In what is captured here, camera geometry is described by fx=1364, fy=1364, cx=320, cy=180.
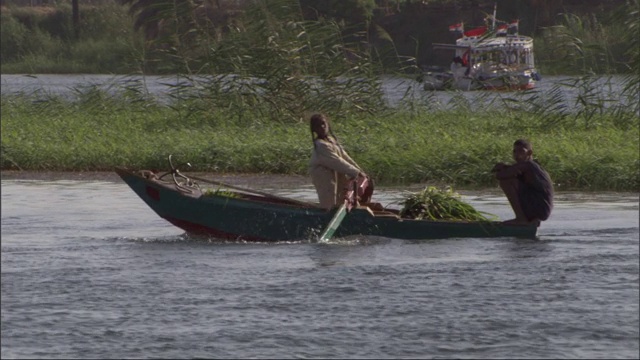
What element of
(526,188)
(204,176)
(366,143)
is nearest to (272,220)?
(526,188)

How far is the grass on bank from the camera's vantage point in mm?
17250

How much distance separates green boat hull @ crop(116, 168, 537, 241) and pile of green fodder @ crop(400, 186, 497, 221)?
0.29m

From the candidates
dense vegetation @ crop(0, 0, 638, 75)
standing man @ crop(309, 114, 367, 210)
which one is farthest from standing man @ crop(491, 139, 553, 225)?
dense vegetation @ crop(0, 0, 638, 75)

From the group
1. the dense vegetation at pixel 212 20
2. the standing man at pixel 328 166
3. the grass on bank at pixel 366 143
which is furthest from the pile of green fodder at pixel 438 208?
the dense vegetation at pixel 212 20

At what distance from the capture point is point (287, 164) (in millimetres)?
18672

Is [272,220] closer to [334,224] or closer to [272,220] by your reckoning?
[272,220]

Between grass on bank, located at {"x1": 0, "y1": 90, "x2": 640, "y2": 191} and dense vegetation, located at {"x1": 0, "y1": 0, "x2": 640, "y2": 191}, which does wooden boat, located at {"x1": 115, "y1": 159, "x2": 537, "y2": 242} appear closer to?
grass on bank, located at {"x1": 0, "y1": 90, "x2": 640, "y2": 191}

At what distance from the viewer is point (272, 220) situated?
12.9m

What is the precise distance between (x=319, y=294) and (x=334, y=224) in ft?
6.56

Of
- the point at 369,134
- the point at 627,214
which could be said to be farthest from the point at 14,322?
the point at 369,134

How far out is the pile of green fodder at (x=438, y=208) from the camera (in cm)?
1301

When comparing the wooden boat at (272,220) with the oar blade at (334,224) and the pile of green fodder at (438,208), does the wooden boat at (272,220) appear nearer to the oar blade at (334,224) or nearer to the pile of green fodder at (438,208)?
the oar blade at (334,224)

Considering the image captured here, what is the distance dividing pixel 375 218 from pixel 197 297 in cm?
265

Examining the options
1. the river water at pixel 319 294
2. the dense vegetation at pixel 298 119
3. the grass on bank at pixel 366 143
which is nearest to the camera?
the river water at pixel 319 294
